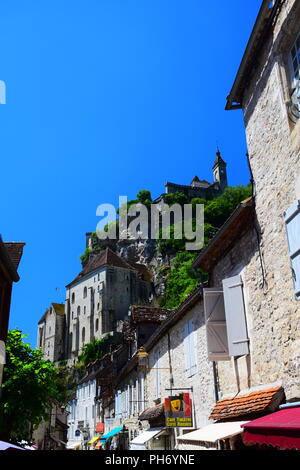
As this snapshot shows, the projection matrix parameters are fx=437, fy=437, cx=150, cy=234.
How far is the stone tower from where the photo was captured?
92688 mm

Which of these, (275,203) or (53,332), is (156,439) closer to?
(275,203)

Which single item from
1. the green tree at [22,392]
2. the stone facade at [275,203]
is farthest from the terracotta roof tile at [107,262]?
the stone facade at [275,203]

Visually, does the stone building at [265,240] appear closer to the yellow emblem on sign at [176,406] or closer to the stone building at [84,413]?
the yellow emblem on sign at [176,406]

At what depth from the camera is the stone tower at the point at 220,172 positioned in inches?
3649

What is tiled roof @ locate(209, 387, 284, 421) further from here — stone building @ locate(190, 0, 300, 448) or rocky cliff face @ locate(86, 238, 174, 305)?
rocky cliff face @ locate(86, 238, 174, 305)

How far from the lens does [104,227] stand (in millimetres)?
87688

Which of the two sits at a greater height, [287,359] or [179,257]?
[179,257]

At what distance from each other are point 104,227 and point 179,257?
77.4 ft

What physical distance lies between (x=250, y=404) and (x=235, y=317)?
1843 mm

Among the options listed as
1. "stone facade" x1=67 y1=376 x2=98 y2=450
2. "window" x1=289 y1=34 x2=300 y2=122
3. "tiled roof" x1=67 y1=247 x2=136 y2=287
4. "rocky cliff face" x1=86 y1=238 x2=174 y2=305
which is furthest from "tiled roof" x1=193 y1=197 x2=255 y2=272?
"tiled roof" x1=67 y1=247 x2=136 y2=287

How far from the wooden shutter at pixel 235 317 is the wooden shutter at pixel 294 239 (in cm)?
233
